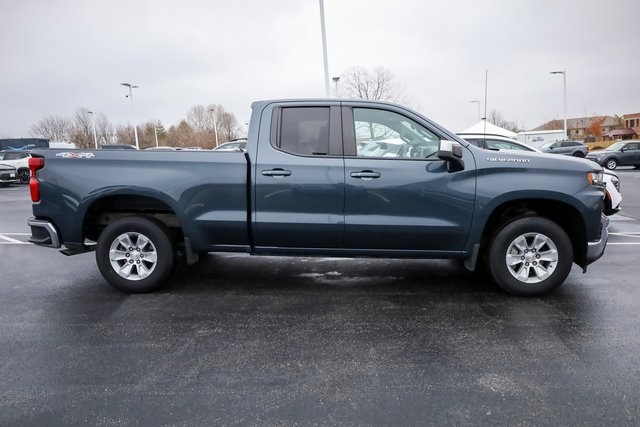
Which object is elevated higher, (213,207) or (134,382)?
(213,207)

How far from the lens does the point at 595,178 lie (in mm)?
4359

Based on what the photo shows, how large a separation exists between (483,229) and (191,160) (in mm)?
3043

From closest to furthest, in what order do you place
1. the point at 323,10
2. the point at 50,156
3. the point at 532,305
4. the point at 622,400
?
the point at 622,400, the point at 532,305, the point at 50,156, the point at 323,10

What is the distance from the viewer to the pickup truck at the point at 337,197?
430 centimetres

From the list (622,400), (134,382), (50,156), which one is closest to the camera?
(622,400)

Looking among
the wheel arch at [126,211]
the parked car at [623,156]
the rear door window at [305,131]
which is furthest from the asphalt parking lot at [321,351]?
the parked car at [623,156]

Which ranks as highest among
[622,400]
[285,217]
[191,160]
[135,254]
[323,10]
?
[323,10]

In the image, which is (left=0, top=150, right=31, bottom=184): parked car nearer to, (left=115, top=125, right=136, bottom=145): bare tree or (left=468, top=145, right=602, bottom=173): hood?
(left=468, top=145, right=602, bottom=173): hood

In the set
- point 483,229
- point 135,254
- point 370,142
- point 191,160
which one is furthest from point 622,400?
point 135,254

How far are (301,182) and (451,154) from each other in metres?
1.47

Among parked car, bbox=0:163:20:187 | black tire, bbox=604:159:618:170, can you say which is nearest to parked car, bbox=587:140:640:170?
black tire, bbox=604:159:618:170

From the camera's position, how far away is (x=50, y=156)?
4.57 meters

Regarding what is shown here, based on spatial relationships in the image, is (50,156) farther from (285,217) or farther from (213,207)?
(285,217)

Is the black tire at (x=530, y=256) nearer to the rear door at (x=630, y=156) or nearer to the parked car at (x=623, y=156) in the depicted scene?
the parked car at (x=623, y=156)
